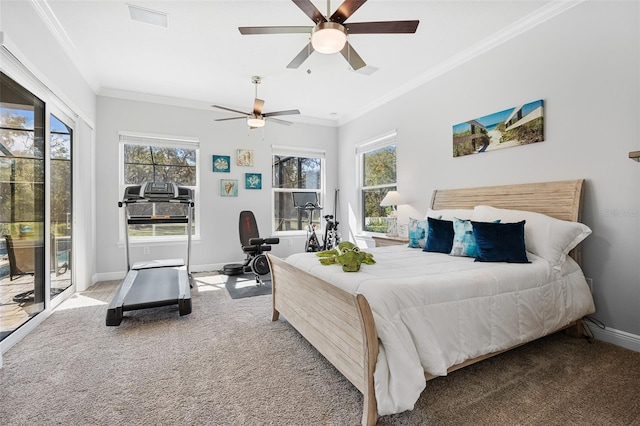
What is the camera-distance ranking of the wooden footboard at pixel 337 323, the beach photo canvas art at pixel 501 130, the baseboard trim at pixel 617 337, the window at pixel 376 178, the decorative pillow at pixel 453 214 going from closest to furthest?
the wooden footboard at pixel 337 323, the baseboard trim at pixel 617 337, the beach photo canvas art at pixel 501 130, the decorative pillow at pixel 453 214, the window at pixel 376 178

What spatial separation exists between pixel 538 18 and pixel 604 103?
1.08 m

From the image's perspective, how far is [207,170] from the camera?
5.41m

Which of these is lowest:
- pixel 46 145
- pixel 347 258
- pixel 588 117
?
pixel 347 258

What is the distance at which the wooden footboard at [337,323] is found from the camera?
1.54 metres

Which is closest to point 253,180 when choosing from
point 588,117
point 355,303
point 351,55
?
point 351,55

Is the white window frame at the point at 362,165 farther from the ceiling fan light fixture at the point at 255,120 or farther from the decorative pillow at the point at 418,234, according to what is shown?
the ceiling fan light fixture at the point at 255,120

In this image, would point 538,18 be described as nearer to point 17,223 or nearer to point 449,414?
point 449,414

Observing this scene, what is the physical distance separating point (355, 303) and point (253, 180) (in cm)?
457

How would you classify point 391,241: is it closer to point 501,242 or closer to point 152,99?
point 501,242

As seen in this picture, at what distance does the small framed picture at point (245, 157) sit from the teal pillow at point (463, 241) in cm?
398

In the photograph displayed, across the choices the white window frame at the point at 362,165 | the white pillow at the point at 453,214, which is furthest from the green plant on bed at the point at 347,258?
the white window frame at the point at 362,165

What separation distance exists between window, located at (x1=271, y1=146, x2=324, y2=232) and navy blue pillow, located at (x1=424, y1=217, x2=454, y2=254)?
11.1 feet

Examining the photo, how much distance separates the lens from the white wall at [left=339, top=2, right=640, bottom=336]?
2.43 m

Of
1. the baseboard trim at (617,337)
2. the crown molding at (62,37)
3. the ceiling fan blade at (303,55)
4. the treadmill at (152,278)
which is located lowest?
the baseboard trim at (617,337)
